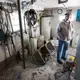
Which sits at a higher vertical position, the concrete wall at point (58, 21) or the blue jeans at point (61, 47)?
the concrete wall at point (58, 21)

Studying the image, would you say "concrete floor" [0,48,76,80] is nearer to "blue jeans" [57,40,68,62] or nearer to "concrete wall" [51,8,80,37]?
"blue jeans" [57,40,68,62]

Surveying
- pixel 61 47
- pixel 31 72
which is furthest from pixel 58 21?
pixel 31 72

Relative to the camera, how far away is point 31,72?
254 centimetres

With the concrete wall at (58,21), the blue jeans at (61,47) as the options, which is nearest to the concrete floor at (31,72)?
the blue jeans at (61,47)

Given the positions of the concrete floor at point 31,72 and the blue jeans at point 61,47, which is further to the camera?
the blue jeans at point 61,47

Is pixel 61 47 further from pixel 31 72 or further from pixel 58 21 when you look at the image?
pixel 58 21

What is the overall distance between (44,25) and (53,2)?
1.60 metres

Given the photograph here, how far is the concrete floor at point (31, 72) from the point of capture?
2.33 meters

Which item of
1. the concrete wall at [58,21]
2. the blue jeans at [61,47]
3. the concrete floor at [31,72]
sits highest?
the concrete wall at [58,21]

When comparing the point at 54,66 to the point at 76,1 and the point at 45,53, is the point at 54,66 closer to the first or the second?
the point at 45,53

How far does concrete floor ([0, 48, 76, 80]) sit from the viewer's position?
7.64 feet

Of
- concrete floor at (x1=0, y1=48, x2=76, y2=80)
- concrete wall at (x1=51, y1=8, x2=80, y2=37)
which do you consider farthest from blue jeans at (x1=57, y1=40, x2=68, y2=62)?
concrete wall at (x1=51, y1=8, x2=80, y2=37)

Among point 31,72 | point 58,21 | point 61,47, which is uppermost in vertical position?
point 58,21

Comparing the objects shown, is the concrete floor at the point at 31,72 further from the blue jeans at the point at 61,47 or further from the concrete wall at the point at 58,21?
the concrete wall at the point at 58,21
